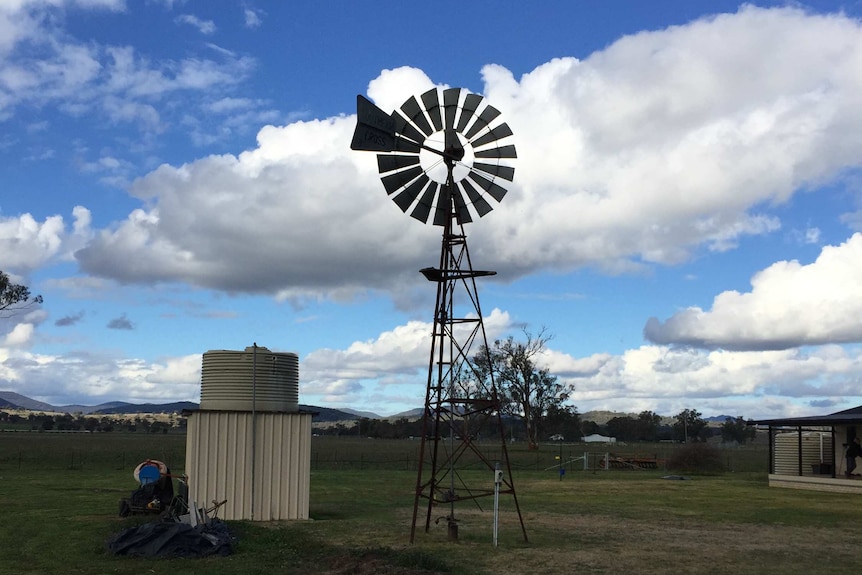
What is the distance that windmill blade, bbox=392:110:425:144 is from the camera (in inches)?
763

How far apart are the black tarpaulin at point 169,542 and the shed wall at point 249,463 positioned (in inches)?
165

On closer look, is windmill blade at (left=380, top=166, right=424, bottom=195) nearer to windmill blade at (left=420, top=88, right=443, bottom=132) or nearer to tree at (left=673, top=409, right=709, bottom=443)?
windmill blade at (left=420, top=88, right=443, bottom=132)

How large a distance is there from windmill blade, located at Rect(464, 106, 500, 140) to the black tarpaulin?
35.5 ft

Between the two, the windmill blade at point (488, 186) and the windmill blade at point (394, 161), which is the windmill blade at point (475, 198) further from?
the windmill blade at point (394, 161)

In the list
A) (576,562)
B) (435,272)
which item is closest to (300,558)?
(576,562)

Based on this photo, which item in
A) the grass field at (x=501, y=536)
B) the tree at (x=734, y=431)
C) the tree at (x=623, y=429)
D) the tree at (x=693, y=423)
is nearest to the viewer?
the grass field at (x=501, y=536)

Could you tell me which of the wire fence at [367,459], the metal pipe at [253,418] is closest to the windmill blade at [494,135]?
the wire fence at [367,459]

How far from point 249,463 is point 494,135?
35.2ft

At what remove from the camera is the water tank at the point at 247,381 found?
21922 millimetres

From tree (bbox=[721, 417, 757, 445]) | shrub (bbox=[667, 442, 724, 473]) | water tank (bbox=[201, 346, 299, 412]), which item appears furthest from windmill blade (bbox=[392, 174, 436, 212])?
tree (bbox=[721, 417, 757, 445])

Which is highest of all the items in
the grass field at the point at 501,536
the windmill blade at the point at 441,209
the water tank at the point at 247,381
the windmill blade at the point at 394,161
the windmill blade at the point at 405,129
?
the windmill blade at the point at 405,129

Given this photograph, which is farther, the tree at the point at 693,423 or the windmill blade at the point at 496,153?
the tree at the point at 693,423

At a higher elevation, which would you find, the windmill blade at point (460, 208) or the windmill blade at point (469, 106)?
the windmill blade at point (469, 106)

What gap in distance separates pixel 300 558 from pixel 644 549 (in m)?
7.43
